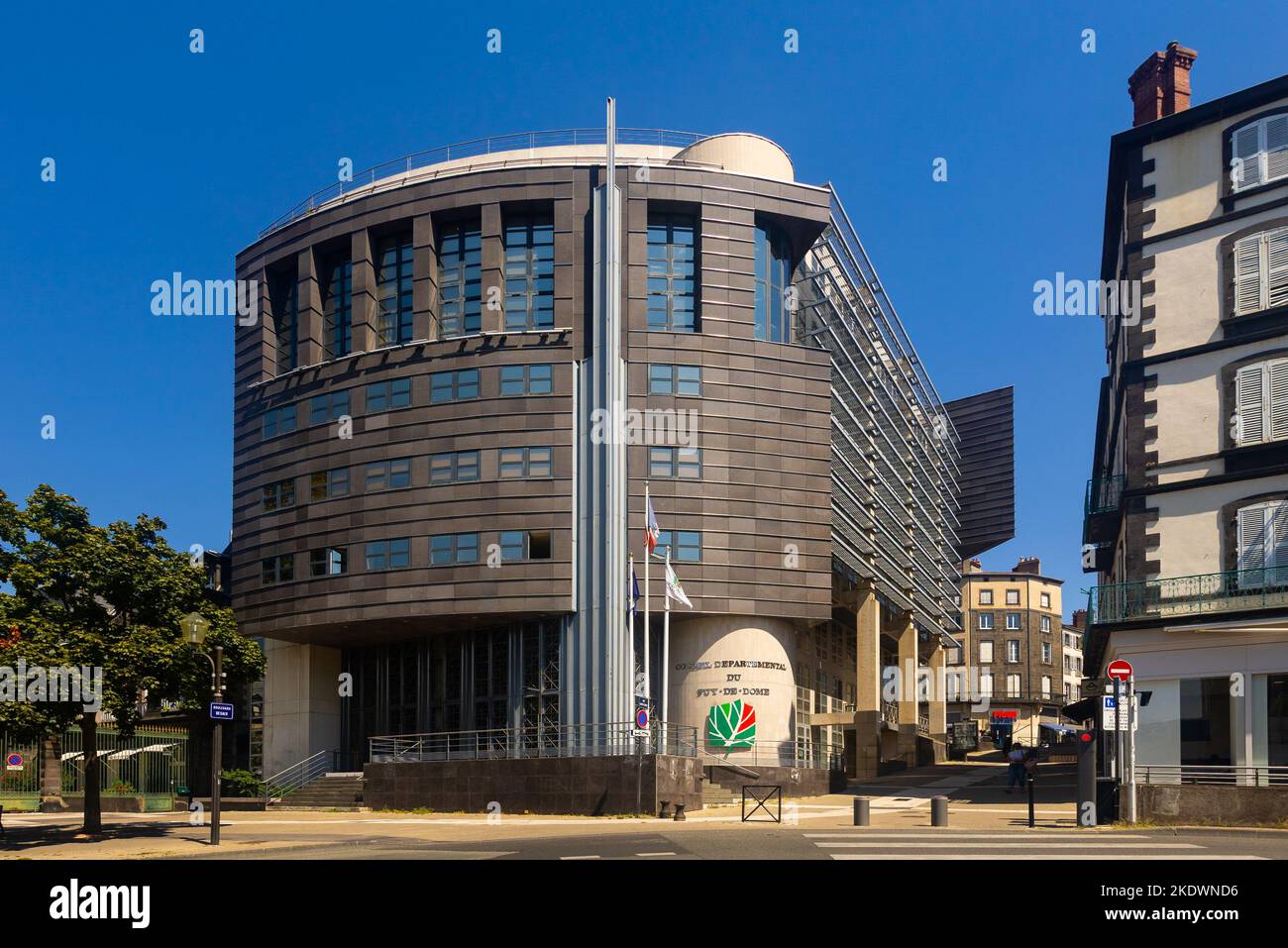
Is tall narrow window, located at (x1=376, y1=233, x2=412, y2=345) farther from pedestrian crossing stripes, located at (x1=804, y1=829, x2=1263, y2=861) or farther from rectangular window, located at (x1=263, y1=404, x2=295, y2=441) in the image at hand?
pedestrian crossing stripes, located at (x1=804, y1=829, x2=1263, y2=861)

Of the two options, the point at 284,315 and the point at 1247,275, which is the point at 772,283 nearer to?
the point at 1247,275

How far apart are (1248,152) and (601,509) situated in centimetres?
2370

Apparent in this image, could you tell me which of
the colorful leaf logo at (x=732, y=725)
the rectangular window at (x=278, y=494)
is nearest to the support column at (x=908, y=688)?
the colorful leaf logo at (x=732, y=725)

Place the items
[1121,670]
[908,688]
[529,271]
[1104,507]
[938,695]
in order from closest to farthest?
1. [1121,670]
2. [1104,507]
3. [529,271]
4. [908,688]
5. [938,695]

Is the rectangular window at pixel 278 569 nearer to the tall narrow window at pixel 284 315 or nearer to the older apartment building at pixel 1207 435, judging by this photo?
the tall narrow window at pixel 284 315

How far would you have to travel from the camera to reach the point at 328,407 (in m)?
51.6

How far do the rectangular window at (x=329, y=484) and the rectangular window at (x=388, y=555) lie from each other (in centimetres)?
281

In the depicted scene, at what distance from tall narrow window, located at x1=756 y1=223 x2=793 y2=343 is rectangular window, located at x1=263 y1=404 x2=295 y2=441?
19509mm

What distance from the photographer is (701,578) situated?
4684 centimetres

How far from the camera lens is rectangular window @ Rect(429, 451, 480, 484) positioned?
157 feet

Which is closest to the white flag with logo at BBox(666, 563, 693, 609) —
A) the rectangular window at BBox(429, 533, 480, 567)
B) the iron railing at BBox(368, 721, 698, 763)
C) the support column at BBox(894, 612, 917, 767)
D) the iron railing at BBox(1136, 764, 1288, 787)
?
the iron railing at BBox(368, 721, 698, 763)

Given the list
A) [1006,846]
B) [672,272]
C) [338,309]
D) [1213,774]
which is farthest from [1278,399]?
[338,309]
